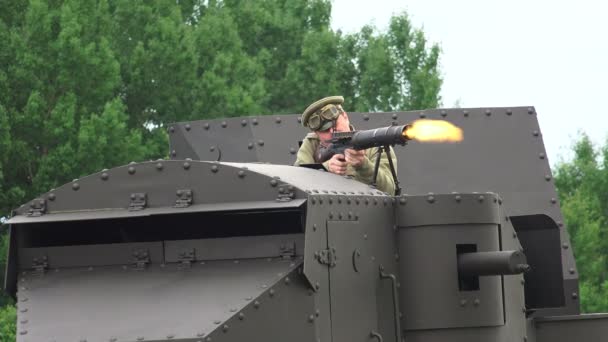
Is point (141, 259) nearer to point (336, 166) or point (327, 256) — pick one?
point (327, 256)

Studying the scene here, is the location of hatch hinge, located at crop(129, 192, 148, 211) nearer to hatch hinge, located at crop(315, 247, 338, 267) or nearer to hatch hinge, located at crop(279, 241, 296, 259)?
hatch hinge, located at crop(279, 241, 296, 259)

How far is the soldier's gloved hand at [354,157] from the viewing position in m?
8.91

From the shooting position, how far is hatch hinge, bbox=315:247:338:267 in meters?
7.79

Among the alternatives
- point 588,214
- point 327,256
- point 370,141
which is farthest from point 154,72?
point 327,256

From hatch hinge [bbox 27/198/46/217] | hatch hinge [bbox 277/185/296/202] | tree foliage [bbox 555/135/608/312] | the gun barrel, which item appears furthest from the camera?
tree foliage [bbox 555/135/608/312]

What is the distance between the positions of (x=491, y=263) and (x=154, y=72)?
1054 inches

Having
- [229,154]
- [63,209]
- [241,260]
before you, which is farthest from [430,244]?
[229,154]

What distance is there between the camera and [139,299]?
7660mm

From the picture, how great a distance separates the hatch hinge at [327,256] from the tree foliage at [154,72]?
19.9m

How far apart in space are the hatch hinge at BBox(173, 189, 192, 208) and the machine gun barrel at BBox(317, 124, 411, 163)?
1.24 meters

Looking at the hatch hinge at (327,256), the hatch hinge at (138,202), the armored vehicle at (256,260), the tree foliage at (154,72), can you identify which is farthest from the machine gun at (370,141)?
the tree foliage at (154,72)

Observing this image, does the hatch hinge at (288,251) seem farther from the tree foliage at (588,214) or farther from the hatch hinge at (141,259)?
the tree foliage at (588,214)

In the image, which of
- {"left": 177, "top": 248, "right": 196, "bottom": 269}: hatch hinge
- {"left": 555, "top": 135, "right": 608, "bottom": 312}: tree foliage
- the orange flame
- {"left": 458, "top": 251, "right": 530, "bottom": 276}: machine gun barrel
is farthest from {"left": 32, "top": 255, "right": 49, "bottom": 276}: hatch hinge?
{"left": 555, "top": 135, "right": 608, "bottom": 312}: tree foliage

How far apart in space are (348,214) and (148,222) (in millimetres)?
1015
